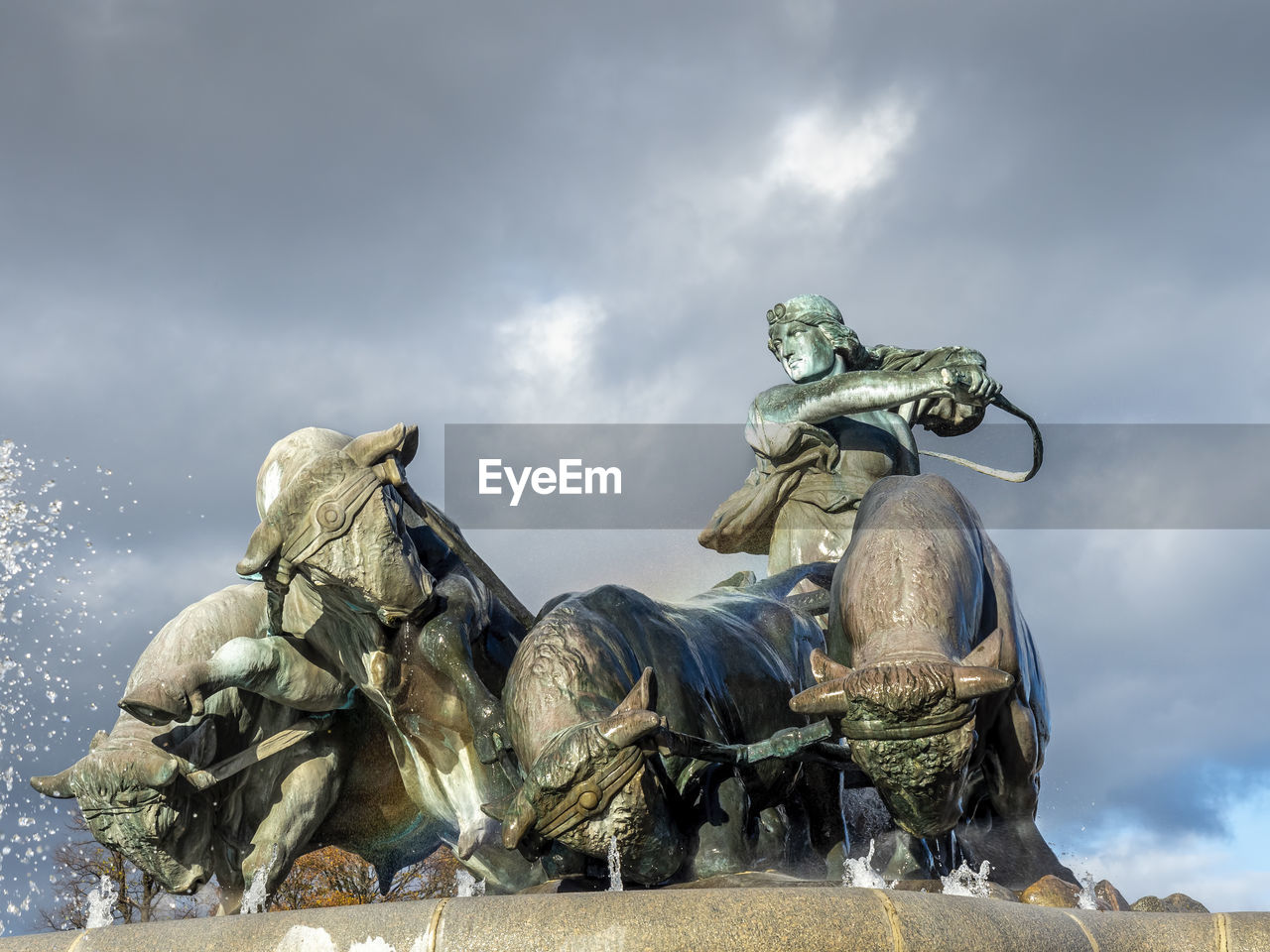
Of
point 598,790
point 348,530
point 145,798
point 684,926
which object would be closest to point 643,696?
point 598,790

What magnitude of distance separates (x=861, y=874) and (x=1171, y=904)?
1297 mm

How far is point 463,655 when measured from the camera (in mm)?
6230

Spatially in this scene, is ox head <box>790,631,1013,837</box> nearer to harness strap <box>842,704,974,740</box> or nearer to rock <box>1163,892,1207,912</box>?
harness strap <box>842,704,974,740</box>

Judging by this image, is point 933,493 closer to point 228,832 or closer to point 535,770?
point 535,770

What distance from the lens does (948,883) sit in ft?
18.4

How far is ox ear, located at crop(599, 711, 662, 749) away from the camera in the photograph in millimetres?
4941

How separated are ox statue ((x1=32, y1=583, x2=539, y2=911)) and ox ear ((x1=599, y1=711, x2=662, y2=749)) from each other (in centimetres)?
149

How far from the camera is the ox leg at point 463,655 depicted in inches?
239

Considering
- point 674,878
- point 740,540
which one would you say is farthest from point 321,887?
point 674,878

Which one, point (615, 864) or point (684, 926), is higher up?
point (615, 864)

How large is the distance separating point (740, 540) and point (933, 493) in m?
2.54

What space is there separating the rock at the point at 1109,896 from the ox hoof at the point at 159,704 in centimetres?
379

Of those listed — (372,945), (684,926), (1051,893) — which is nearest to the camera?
(684,926)

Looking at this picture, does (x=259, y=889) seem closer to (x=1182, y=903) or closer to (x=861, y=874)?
(x=861, y=874)
